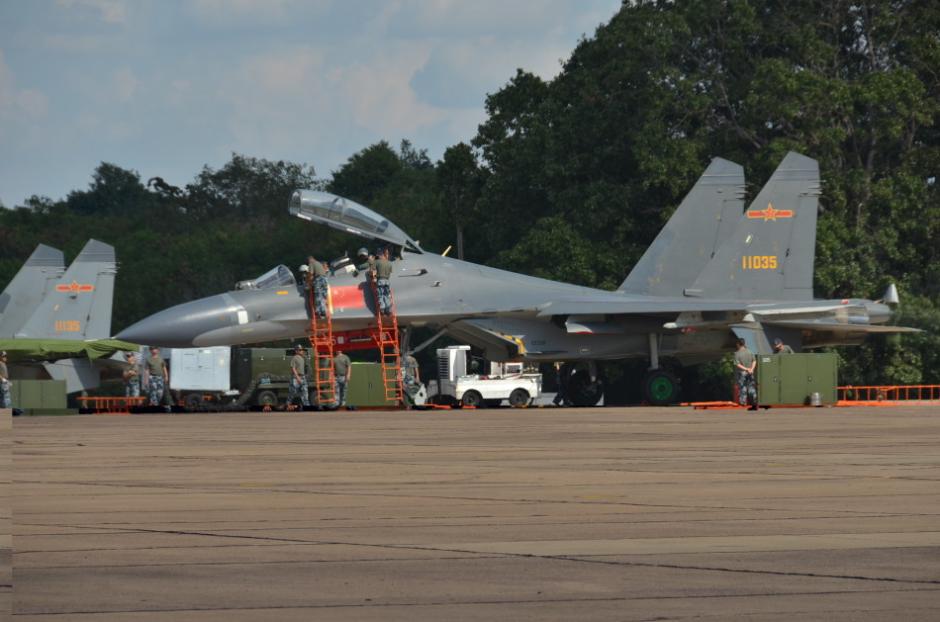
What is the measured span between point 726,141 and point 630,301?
682 inches

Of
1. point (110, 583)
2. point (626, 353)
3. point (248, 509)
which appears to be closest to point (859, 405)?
point (626, 353)

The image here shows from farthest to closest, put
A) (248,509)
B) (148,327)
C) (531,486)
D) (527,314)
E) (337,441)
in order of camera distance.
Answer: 1. (527,314)
2. (148,327)
3. (337,441)
4. (531,486)
5. (248,509)

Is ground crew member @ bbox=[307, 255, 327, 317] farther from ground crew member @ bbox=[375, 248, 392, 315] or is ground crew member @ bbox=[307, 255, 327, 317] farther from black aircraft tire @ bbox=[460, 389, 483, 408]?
black aircraft tire @ bbox=[460, 389, 483, 408]

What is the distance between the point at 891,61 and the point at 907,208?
5.56 m

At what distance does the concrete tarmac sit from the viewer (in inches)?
217

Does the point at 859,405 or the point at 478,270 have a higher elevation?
the point at 478,270

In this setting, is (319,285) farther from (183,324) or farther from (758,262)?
(758,262)

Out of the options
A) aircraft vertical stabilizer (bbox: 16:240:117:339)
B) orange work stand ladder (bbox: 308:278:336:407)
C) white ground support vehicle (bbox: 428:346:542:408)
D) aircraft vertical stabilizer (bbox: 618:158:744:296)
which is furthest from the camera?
white ground support vehicle (bbox: 428:346:542:408)

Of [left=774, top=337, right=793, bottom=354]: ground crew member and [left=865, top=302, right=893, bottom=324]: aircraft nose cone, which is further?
[left=865, top=302, right=893, bottom=324]: aircraft nose cone

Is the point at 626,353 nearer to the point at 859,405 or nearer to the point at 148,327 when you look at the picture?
the point at 859,405

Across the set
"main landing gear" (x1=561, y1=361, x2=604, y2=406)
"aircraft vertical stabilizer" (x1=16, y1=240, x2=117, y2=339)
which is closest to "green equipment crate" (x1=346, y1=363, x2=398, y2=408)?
"main landing gear" (x1=561, y1=361, x2=604, y2=406)

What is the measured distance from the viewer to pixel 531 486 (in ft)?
32.9

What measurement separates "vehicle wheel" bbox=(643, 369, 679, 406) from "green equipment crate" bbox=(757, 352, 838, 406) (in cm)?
372

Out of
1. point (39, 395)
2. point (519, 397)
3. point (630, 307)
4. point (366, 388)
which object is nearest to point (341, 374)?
point (366, 388)
